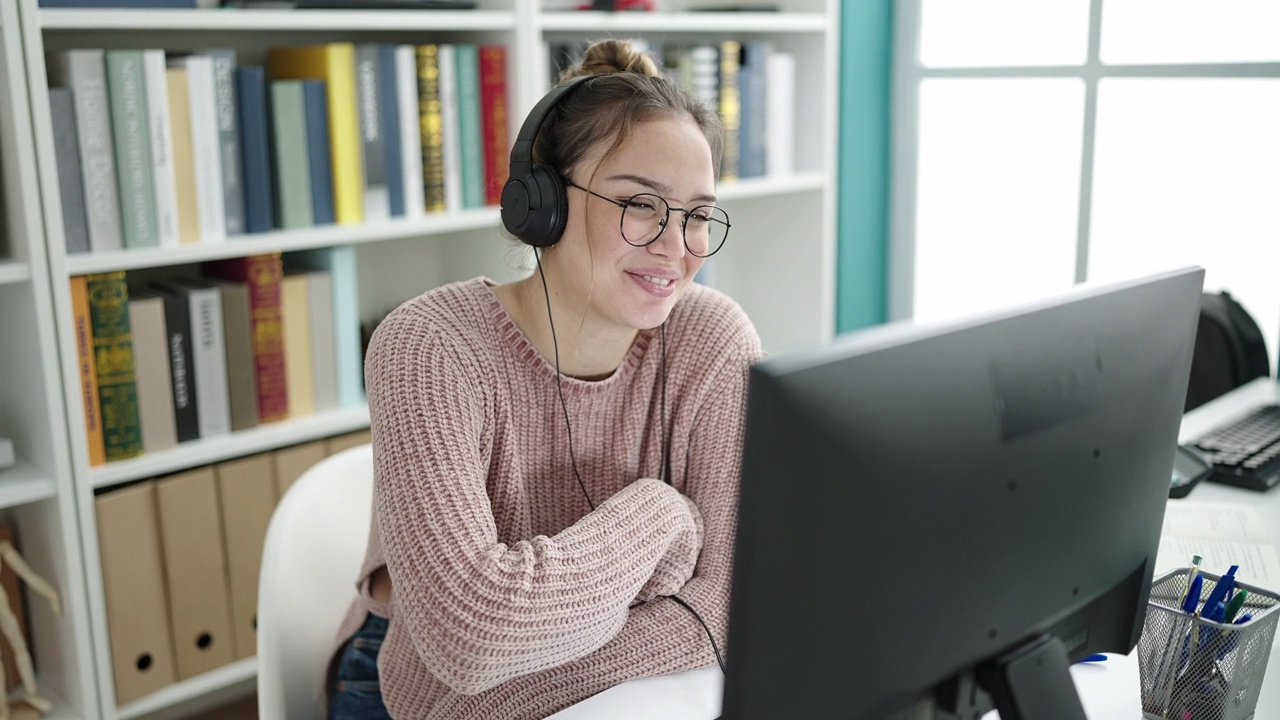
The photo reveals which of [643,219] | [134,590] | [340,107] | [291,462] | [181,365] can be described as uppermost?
[340,107]

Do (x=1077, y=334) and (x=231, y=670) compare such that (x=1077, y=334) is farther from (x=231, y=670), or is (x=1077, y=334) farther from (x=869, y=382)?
(x=231, y=670)

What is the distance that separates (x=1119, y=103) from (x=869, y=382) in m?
2.17

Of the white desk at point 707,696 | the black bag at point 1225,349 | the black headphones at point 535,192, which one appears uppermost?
the black headphones at point 535,192

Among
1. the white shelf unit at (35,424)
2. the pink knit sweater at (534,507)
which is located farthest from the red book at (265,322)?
the pink knit sweater at (534,507)

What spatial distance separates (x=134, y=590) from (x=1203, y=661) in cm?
164

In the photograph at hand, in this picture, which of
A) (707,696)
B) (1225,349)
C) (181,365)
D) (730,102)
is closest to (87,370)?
(181,365)

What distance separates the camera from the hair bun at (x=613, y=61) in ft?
4.29

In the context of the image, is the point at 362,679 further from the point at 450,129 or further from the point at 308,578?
the point at 450,129

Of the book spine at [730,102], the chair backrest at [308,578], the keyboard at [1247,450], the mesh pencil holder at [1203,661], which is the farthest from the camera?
the book spine at [730,102]

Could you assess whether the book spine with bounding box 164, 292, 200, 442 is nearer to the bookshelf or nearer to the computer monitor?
the bookshelf

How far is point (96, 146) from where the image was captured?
171cm

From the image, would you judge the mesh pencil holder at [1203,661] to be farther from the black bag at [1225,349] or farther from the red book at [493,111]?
the red book at [493,111]

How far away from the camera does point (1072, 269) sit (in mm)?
2635

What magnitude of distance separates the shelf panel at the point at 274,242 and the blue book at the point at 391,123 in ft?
0.17
